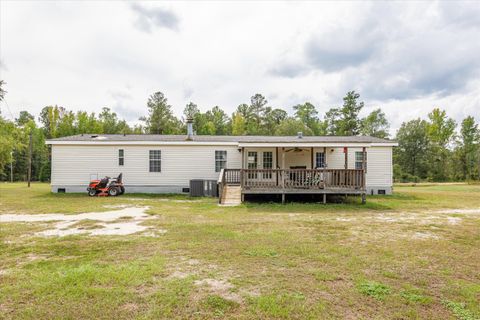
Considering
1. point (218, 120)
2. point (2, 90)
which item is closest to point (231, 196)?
point (2, 90)

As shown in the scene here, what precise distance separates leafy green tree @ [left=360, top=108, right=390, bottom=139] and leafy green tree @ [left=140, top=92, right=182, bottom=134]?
34.3 meters

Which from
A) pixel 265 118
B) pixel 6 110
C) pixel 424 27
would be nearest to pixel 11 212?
pixel 424 27

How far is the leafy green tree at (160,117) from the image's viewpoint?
44594mm

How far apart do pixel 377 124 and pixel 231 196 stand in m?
47.4

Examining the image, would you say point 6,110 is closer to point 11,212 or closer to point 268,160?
point 11,212

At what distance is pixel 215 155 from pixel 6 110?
84.7 ft

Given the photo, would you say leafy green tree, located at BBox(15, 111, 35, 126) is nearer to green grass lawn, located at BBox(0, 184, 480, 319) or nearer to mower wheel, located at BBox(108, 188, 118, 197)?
mower wheel, located at BBox(108, 188, 118, 197)

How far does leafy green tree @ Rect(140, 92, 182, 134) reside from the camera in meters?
44.6

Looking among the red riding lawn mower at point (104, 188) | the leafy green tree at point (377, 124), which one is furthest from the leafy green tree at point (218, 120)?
the red riding lawn mower at point (104, 188)

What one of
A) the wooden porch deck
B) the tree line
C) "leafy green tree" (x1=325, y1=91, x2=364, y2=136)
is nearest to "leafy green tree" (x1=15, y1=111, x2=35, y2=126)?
the tree line

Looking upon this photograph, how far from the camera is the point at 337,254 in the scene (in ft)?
16.6

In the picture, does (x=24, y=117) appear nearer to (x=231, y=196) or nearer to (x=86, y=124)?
(x=86, y=124)

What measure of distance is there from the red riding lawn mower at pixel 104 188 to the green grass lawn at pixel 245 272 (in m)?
7.21

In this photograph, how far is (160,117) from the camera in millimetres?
44938
